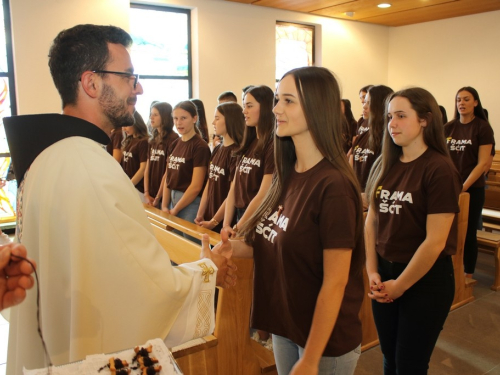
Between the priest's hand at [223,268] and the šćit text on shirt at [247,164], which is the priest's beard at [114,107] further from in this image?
the šćit text on shirt at [247,164]

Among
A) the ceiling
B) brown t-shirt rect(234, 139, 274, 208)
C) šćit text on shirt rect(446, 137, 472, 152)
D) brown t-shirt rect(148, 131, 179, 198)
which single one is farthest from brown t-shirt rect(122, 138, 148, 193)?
the ceiling

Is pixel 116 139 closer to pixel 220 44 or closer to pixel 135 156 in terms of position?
pixel 135 156

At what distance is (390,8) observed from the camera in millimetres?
7926

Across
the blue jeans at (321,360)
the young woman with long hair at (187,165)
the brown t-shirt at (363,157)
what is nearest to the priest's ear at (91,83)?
the blue jeans at (321,360)

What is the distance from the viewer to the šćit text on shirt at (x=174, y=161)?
3.96 metres

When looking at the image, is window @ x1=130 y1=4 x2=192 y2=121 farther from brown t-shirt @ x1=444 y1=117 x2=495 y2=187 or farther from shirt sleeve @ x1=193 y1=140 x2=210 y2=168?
brown t-shirt @ x1=444 y1=117 x2=495 y2=187

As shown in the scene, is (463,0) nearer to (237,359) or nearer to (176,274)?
(237,359)

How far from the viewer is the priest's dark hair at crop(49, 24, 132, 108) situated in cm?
142

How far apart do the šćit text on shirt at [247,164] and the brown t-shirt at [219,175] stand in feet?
0.77

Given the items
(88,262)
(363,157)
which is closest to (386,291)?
(88,262)

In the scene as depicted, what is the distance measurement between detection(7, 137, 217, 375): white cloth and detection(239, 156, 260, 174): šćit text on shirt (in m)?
1.88

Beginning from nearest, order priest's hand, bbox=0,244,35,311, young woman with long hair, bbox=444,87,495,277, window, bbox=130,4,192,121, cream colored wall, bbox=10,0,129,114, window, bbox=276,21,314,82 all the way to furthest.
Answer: priest's hand, bbox=0,244,35,311, young woman with long hair, bbox=444,87,495,277, cream colored wall, bbox=10,0,129,114, window, bbox=130,4,192,121, window, bbox=276,21,314,82

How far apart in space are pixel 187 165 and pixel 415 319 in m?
2.53

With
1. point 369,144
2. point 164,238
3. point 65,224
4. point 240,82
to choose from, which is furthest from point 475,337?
point 240,82
